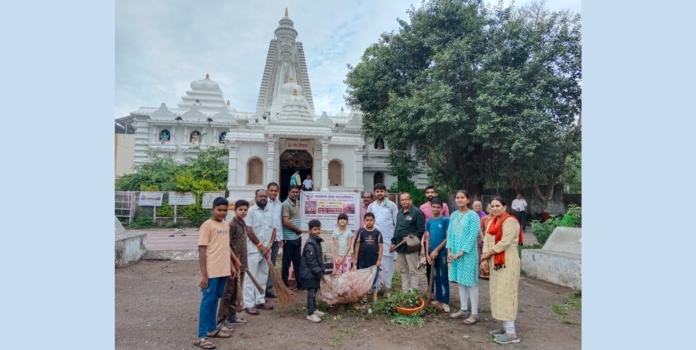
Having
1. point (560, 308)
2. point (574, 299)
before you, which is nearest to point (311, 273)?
point (560, 308)

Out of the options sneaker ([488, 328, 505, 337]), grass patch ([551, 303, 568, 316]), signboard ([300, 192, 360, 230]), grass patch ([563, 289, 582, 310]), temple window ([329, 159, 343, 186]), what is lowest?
grass patch ([563, 289, 582, 310])

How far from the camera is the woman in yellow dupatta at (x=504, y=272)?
3.77 m

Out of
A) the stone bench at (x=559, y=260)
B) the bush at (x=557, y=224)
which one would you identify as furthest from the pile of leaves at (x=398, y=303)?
the bush at (x=557, y=224)

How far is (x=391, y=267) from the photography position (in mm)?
5547

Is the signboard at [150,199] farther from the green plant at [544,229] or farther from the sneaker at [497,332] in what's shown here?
the sneaker at [497,332]

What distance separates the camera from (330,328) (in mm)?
4117

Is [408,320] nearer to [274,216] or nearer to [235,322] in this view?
[235,322]

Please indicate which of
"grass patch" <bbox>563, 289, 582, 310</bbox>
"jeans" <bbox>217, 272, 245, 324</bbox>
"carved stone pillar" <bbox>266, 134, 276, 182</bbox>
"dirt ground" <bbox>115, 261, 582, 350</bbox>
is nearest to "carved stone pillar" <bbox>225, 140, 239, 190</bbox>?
"carved stone pillar" <bbox>266, 134, 276, 182</bbox>

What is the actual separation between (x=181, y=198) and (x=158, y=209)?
105 centimetres

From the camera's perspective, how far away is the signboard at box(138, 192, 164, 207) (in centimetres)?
1427

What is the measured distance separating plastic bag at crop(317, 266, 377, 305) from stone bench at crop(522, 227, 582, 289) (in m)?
3.83

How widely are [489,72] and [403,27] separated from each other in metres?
4.63

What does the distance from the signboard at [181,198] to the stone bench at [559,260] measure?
12329 millimetres

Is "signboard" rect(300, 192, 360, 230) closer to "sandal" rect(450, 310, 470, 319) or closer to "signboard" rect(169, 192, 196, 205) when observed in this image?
"sandal" rect(450, 310, 470, 319)
